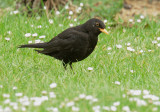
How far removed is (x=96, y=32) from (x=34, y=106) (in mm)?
2001

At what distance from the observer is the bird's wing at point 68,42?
539cm

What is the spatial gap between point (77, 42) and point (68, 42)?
0.16 metres

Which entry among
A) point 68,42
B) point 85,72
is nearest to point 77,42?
point 68,42

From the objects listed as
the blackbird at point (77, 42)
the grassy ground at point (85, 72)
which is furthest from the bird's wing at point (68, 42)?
the grassy ground at point (85, 72)

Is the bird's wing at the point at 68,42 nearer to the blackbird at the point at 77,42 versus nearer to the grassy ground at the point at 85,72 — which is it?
the blackbird at the point at 77,42

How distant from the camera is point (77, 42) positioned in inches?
212

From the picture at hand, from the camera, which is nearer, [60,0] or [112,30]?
[112,30]

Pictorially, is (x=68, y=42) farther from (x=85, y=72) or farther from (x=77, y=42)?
(x=85, y=72)

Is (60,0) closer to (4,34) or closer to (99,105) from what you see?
(4,34)

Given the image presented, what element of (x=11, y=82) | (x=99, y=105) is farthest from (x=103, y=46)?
(x=99, y=105)

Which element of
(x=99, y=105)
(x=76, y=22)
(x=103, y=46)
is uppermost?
(x=76, y=22)

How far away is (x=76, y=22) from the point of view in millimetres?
7895

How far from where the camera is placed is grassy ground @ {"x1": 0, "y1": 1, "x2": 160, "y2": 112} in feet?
13.3

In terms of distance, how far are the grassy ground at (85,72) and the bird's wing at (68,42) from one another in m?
0.35
